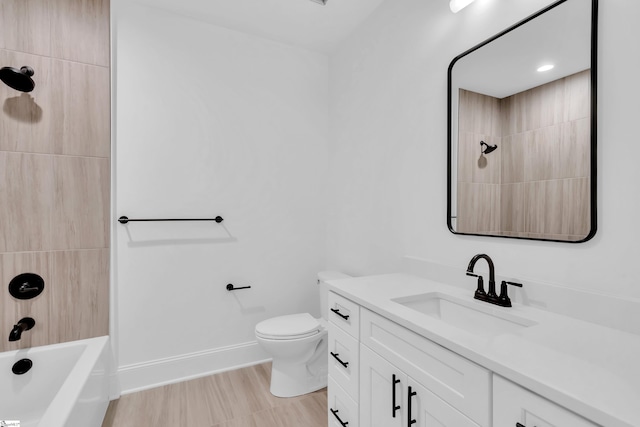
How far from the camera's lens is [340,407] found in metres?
1.47

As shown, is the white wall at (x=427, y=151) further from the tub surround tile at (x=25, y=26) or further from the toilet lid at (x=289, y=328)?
the tub surround tile at (x=25, y=26)

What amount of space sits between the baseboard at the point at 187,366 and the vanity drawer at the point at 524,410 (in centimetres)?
199

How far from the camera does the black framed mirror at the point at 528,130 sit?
3.53 feet

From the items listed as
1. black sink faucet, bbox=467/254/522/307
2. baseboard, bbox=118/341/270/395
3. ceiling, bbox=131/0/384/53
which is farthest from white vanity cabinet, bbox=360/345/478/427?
ceiling, bbox=131/0/384/53

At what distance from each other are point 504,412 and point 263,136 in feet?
7.27

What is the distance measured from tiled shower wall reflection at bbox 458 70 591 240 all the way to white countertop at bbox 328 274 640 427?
0.32m

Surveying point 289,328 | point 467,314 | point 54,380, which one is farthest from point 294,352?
point 54,380

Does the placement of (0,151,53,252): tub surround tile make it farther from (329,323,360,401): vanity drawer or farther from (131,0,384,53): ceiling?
(329,323,360,401): vanity drawer

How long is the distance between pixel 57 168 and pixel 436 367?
2227mm

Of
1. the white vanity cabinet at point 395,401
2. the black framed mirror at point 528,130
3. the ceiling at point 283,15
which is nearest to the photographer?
the white vanity cabinet at point 395,401

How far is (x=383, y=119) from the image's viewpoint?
6.68ft

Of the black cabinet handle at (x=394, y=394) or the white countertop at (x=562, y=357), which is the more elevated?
the white countertop at (x=562, y=357)

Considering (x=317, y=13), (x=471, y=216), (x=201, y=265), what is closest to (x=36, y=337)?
(x=201, y=265)

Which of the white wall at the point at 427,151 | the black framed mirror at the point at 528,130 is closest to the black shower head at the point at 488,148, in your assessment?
the black framed mirror at the point at 528,130
